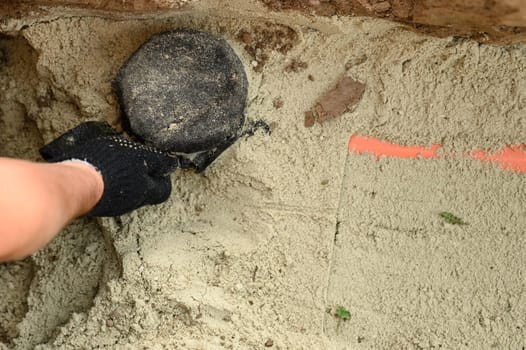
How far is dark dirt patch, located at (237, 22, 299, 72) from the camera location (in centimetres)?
170

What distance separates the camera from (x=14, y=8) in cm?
166

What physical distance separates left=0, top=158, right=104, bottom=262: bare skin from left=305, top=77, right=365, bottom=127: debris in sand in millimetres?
727

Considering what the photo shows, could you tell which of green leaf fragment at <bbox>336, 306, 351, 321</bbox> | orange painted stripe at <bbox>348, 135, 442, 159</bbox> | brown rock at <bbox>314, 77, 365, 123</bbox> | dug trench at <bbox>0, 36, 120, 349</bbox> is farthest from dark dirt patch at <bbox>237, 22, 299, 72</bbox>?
green leaf fragment at <bbox>336, 306, 351, 321</bbox>

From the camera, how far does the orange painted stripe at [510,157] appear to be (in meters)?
1.65

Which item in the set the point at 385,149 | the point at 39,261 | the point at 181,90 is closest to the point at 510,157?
the point at 385,149

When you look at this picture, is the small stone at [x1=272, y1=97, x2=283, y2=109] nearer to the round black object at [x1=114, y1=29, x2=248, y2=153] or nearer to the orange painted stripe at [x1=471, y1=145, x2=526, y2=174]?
the round black object at [x1=114, y1=29, x2=248, y2=153]

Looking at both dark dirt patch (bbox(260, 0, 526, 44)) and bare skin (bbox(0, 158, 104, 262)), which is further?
dark dirt patch (bbox(260, 0, 526, 44))

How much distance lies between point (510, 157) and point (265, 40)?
2.33 feet

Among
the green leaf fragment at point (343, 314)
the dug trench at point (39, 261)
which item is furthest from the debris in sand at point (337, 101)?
the dug trench at point (39, 261)

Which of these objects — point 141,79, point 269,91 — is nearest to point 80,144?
point 141,79

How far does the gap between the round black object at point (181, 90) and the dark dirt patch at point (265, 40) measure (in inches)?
2.3

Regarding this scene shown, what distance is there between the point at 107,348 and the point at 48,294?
0.28 metres

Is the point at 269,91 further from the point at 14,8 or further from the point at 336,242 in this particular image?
the point at 14,8

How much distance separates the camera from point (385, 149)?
1701 mm
